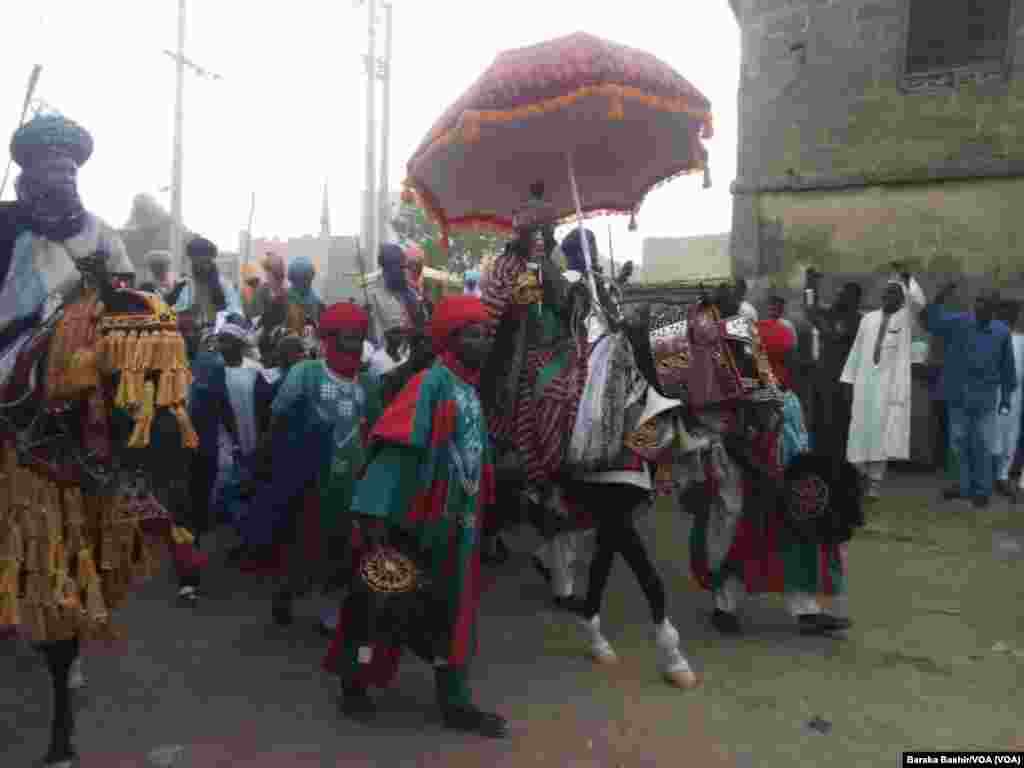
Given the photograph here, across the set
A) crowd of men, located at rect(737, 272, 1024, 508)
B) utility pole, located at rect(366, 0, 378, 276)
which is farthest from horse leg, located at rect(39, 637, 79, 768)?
utility pole, located at rect(366, 0, 378, 276)

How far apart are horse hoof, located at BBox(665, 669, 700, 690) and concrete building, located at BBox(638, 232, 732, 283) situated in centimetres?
4240

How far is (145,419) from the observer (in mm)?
2992

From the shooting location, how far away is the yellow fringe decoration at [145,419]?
117 inches

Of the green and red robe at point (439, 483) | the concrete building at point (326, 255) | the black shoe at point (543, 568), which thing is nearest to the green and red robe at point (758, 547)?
the black shoe at point (543, 568)

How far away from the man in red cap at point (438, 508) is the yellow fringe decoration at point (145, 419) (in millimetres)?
869

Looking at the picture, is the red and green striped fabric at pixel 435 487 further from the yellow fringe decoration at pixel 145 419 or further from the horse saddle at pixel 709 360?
the horse saddle at pixel 709 360

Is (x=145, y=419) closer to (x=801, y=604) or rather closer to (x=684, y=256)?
(x=801, y=604)

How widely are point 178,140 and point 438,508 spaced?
17.3 metres

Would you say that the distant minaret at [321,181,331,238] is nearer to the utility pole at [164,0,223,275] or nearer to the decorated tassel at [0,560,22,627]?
the utility pole at [164,0,223,275]

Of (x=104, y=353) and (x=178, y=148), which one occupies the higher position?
(x=178, y=148)

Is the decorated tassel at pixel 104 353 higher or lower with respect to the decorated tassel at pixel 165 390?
higher

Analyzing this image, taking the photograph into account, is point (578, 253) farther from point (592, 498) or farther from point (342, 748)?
point (342, 748)

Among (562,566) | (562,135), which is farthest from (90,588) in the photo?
(562,135)

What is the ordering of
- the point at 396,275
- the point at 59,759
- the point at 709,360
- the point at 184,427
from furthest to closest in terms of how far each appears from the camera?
1. the point at 396,275
2. the point at 709,360
3. the point at 59,759
4. the point at 184,427
